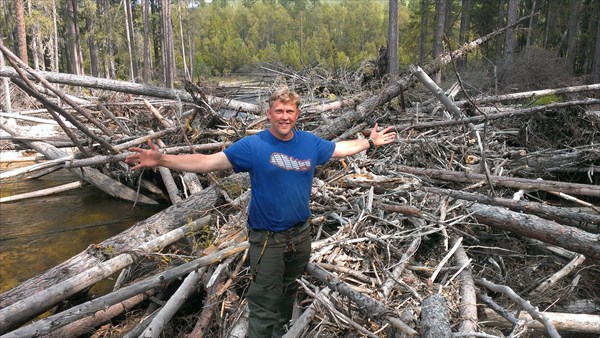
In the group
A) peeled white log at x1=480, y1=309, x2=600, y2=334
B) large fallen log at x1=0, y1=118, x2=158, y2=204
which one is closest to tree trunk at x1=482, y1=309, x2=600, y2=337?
peeled white log at x1=480, y1=309, x2=600, y2=334

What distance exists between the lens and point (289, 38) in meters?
79.3

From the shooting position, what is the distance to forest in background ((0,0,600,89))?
53.4 feet

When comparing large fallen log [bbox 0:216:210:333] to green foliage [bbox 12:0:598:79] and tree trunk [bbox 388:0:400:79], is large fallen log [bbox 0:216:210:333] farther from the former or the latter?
tree trunk [bbox 388:0:400:79]

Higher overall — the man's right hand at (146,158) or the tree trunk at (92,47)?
the tree trunk at (92,47)

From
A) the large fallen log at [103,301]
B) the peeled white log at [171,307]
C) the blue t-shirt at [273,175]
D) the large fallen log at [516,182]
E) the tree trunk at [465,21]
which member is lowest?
the peeled white log at [171,307]

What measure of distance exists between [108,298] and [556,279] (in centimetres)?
372

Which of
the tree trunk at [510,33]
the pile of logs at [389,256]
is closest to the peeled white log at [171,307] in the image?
the pile of logs at [389,256]

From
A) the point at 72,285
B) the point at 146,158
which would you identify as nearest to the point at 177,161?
the point at 146,158

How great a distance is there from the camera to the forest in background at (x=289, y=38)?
1628 centimetres

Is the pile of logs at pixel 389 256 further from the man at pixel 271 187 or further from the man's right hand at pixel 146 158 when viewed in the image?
the man's right hand at pixel 146 158

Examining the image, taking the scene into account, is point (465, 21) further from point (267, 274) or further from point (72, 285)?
point (72, 285)

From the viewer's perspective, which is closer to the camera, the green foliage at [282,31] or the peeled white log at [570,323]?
the peeled white log at [570,323]

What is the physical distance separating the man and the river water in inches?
158

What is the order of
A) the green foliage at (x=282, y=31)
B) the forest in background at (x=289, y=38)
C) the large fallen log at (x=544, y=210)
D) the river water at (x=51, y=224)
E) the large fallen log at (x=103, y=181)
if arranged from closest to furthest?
the large fallen log at (x=544, y=210) → the river water at (x=51, y=224) → the large fallen log at (x=103, y=181) → the forest in background at (x=289, y=38) → the green foliage at (x=282, y=31)
